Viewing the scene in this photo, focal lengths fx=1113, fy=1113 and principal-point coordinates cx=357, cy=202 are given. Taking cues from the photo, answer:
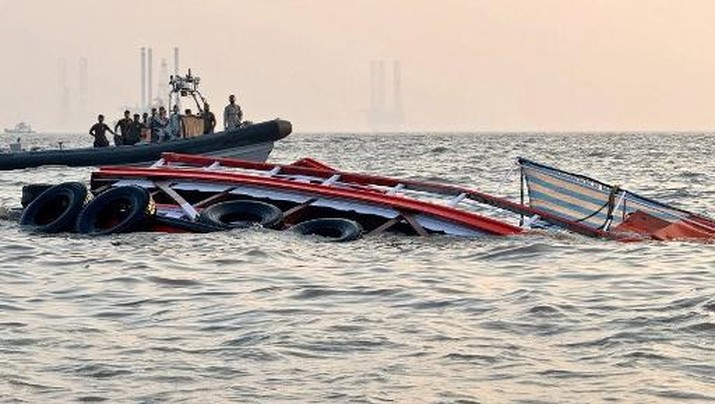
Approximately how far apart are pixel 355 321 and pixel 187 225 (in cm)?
800

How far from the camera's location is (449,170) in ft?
157

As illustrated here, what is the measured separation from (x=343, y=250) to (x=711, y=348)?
23.9ft

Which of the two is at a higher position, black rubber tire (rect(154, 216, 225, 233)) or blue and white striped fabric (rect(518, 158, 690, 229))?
blue and white striped fabric (rect(518, 158, 690, 229))

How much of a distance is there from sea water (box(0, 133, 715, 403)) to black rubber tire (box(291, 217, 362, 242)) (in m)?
0.55

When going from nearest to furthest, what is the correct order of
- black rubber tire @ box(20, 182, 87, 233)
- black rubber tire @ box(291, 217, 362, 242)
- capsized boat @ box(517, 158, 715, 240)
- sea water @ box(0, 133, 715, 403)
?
sea water @ box(0, 133, 715, 403), black rubber tire @ box(291, 217, 362, 242), capsized boat @ box(517, 158, 715, 240), black rubber tire @ box(20, 182, 87, 233)

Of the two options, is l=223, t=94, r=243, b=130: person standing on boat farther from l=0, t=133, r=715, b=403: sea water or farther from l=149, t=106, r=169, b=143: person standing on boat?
l=0, t=133, r=715, b=403: sea water

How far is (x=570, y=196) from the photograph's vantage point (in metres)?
18.9

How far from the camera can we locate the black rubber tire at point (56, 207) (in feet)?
57.5

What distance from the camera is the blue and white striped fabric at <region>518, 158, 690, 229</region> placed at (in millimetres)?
18750

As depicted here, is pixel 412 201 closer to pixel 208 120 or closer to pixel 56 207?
pixel 56 207

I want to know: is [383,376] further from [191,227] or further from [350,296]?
[191,227]

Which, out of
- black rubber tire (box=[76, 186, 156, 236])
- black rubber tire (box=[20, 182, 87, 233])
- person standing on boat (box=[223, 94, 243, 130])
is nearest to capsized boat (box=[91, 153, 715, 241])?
black rubber tire (box=[76, 186, 156, 236])

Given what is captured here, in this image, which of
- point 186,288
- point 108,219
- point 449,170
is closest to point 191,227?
point 108,219

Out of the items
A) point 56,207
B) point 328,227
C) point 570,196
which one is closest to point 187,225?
point 328,227
